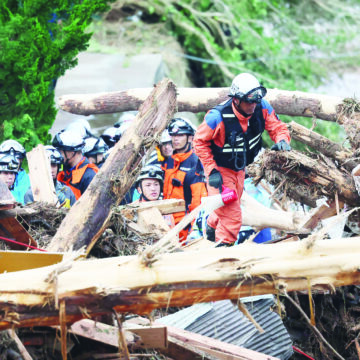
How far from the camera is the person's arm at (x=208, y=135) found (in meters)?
7.23

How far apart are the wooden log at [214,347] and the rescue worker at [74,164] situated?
4.04 m

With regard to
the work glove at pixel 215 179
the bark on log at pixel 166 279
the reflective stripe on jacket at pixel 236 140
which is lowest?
the work glove at pixel 215 179

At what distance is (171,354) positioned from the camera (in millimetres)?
4547

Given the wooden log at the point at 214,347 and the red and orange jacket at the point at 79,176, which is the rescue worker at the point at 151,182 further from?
the wooden log at the point at 214,347

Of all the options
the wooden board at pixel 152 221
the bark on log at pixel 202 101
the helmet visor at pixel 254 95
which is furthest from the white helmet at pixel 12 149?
the helmet visor at pixel 254 95

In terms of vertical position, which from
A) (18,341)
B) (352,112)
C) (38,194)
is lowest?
(38,194)

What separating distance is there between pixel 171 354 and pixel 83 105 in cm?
643

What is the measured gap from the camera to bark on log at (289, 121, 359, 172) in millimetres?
6841

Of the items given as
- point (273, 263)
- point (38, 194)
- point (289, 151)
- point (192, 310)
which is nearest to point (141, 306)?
point (273, 263)

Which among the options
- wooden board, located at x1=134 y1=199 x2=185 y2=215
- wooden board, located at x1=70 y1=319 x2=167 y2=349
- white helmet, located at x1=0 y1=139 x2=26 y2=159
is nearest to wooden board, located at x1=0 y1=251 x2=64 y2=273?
wooden board, located at x1=70 y1=319 x2=167 y2=349

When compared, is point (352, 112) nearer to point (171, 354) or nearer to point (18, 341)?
point (171, 354)

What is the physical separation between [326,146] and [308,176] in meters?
0.72

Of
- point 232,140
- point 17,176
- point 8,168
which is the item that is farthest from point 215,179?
point 17,176

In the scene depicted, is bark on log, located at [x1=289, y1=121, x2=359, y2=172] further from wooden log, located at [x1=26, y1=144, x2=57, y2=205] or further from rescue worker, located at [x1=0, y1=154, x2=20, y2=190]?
rescue worker, located at [x1=0, y1=154, x2=20, y2=190]
